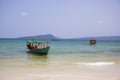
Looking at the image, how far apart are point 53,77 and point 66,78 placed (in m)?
0.27

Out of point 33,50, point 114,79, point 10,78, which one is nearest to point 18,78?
point 10,78

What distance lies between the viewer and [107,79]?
14.5 ft

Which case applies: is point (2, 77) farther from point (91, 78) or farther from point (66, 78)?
point (91, 78)

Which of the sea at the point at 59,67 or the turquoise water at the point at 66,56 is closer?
the sea at the point at 59,67

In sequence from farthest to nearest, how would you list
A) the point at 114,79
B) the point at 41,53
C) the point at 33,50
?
1. the point at 33,50
2. the point at 41,53
3. the point at 114,79

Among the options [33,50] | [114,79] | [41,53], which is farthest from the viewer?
[33,50]

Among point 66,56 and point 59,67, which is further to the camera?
point 66,56

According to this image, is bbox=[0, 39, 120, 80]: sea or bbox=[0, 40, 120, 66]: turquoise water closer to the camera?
bbox=[0, 39, 120, 80]: sea

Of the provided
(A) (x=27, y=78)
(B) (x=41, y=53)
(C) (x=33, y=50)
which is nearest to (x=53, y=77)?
(A) (x=27, y=78)

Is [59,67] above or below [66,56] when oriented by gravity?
above

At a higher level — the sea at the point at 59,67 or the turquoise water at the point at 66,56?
the sea at the point at 59,67

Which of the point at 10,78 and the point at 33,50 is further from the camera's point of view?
the point at 33,50

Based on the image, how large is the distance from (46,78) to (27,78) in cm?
37

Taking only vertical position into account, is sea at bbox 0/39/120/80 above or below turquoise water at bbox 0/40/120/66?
above
